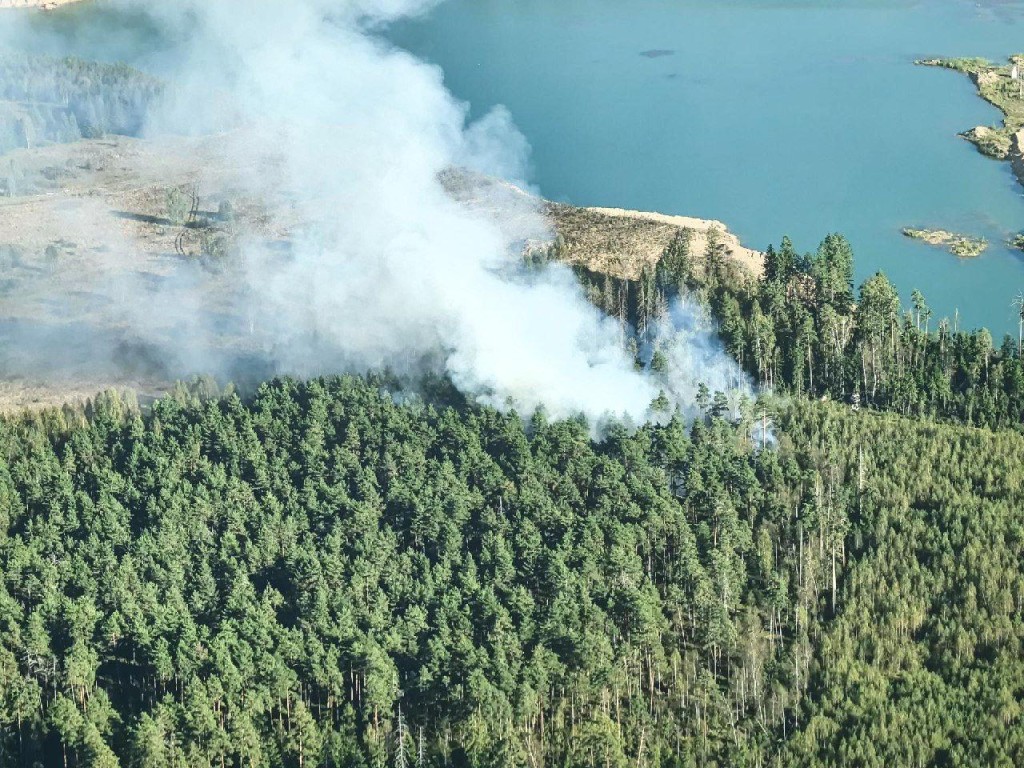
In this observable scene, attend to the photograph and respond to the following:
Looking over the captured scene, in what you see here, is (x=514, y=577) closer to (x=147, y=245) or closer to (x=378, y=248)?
(x=378, y=248)

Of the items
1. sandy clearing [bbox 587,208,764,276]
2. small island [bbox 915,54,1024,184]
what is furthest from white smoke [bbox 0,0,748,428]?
small island [bbox 915,54,1024,184]

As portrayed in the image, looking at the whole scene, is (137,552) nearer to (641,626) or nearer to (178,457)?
(178,457)

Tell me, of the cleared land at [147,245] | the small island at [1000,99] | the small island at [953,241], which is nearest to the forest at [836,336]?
the cleared land at [147,245]

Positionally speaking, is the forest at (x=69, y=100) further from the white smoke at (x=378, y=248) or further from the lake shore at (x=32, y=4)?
the lake shore at (x=32, y=4)

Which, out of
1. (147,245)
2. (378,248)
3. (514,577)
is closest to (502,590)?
(514,577)

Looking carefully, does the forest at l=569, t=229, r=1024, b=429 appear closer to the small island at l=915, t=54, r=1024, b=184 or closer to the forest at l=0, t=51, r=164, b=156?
the small island at l=915, t=54, r=1024, b=184

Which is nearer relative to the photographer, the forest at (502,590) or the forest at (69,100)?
the forest at (502,590)
